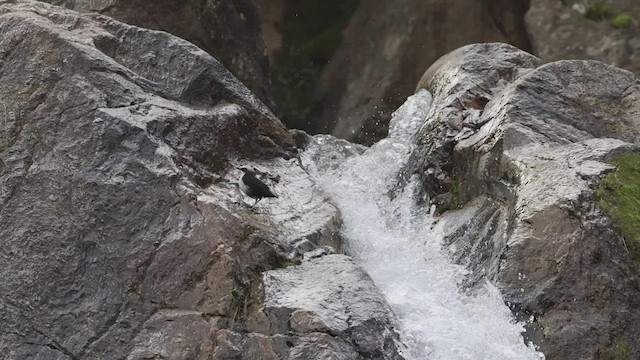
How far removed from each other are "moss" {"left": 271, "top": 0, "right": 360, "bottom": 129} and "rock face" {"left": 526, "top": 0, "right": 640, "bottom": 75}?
3.44 m

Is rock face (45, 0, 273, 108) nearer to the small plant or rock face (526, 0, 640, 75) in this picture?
the small plant

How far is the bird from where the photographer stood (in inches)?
242

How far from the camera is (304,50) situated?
14.5m

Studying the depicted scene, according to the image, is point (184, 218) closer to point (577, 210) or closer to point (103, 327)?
point (103, 327)

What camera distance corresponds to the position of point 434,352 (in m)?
5.09

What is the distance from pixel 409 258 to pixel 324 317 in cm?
200

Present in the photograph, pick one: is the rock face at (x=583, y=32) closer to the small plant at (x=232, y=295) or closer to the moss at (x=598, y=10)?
the moss at (x=598, y=10)

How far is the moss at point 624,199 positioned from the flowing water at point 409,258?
0.98 metres

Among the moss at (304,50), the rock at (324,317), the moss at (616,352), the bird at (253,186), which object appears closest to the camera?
the rock at (324,317)

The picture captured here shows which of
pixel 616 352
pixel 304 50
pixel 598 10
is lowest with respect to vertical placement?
pixel 304 50

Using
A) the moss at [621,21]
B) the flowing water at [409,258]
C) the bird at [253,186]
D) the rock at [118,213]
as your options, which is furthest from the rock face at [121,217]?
the moss at [621,21]

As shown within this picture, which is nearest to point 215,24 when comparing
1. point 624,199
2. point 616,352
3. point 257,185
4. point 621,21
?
point 257,185

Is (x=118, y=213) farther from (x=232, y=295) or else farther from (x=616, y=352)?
(x=616, y=352)

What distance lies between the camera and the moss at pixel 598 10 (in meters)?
13.5
